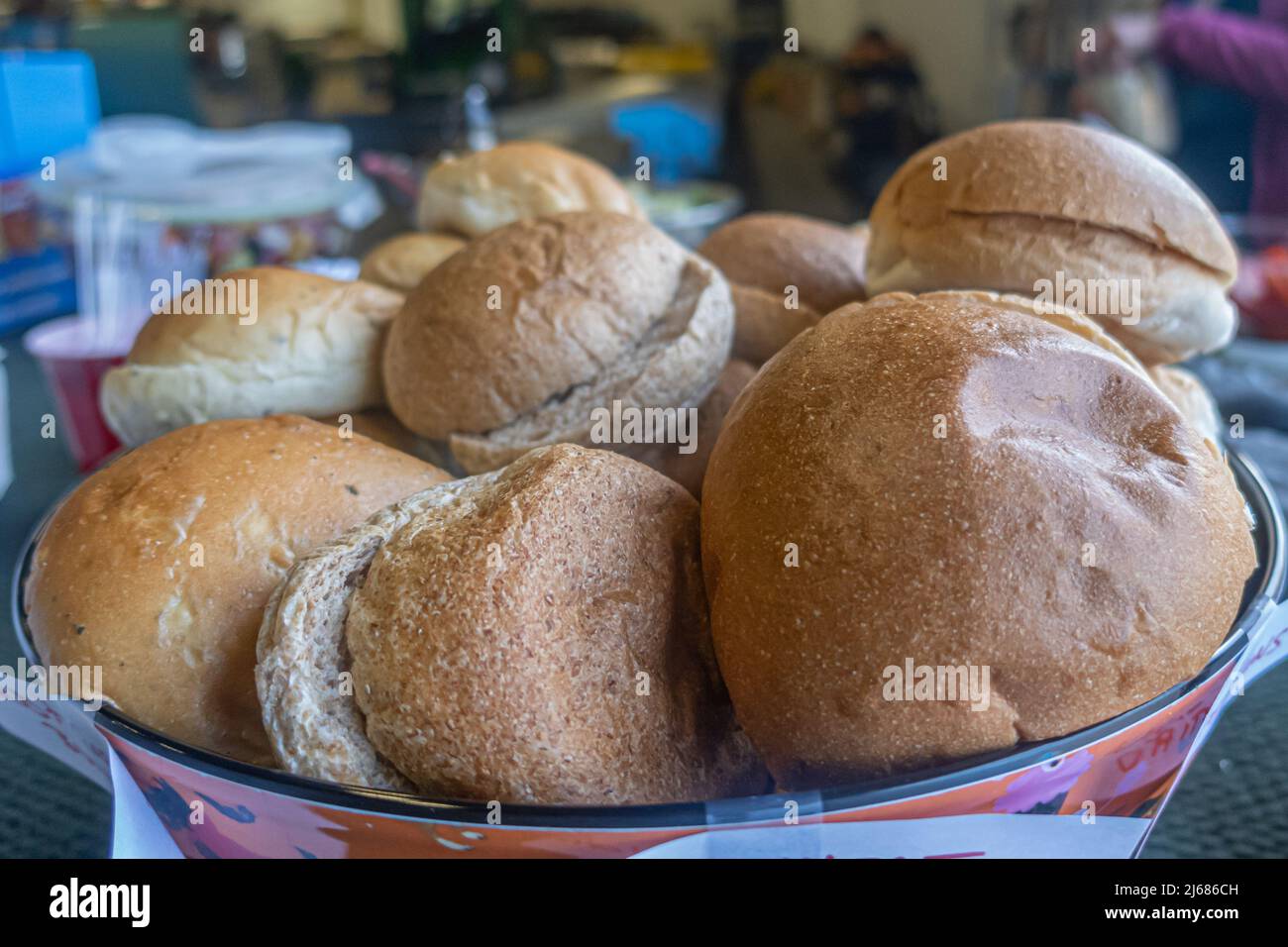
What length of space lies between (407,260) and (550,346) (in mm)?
404

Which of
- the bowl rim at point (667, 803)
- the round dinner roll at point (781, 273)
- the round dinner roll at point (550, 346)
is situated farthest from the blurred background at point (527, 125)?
the round dinner roll at point (781, 273)

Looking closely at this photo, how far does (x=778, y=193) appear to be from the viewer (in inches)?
158

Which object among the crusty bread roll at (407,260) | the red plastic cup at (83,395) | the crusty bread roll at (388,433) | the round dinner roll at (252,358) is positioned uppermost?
the crusty bread roll at (407,260)

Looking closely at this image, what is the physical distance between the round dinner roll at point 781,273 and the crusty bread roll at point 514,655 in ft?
1.39

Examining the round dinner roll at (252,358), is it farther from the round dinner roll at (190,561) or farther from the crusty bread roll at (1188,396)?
the crusty bread roll at (1188,396)

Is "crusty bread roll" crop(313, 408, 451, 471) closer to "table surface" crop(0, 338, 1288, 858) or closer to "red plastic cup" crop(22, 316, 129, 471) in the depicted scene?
"table surface" crop(0, 338, 1288, 858)

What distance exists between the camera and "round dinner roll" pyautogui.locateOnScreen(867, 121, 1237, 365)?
0.89 meters

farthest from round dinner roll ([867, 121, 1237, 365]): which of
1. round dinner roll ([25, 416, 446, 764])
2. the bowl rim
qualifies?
round dinner roll ([25, 416, 446, 764])

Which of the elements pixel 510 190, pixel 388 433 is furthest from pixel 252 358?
pixel 510 190

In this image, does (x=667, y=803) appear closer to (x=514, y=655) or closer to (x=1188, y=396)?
(x=514, y=655)

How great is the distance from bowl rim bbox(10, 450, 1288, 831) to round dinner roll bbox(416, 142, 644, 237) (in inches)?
32.4

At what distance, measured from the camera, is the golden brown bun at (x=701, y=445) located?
91 cm
